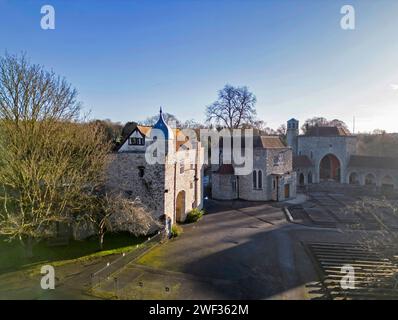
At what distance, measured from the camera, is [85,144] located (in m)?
17.7

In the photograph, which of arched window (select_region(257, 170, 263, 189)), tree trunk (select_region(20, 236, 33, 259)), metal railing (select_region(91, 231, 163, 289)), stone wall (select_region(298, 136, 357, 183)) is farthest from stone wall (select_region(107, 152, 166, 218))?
stone wall (select_region(298, 136, 357, 183))

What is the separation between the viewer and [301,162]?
42.4 metres

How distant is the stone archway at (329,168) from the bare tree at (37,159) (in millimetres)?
38918

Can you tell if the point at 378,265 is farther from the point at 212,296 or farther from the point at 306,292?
the point at 212,296

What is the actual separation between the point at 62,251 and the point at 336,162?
4175 centimetres

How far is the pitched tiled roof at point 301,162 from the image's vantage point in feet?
138

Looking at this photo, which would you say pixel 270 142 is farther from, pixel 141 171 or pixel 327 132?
pixel 141 171

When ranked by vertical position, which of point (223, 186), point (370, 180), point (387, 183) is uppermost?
point (370, 180)

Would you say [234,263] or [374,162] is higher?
[374,162]

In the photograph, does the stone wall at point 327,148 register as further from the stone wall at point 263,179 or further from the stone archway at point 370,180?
the stone wall at point 263,179

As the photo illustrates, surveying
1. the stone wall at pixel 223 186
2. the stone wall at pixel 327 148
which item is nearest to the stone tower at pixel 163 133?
the stone wall at pixel 223 186

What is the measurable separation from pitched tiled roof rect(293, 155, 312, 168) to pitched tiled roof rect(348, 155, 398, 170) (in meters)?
5.78

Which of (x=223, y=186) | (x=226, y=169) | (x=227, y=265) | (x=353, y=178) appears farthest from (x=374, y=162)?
(x=227, y=265)
